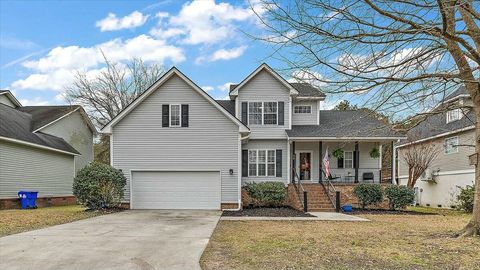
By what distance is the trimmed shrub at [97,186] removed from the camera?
53.3 ft

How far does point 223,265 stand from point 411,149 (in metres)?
25.1

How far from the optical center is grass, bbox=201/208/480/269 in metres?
6.76

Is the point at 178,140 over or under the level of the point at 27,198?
over

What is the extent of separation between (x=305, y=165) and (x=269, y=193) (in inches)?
170

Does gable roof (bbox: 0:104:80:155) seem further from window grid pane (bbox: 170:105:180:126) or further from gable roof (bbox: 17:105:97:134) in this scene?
window grid pane (bbox: 170:105:180:126)

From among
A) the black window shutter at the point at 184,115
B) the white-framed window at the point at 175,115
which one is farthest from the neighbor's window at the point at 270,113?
the white-framed window at the point at 175,115

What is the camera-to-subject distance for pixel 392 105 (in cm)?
817

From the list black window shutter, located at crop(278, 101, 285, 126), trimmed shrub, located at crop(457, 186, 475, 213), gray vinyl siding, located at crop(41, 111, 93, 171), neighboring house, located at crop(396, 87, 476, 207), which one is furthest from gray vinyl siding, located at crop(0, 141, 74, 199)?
trimmed shrub, located at crop(457, 186, 475, 213)

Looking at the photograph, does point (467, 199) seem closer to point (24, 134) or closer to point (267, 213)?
point (267, 213)

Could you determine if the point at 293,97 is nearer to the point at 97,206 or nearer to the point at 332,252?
the point at 97,206

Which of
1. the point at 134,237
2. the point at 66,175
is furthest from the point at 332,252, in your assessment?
the point at 66,175

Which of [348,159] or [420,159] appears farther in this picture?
[420,159]

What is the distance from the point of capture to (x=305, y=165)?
21953mm

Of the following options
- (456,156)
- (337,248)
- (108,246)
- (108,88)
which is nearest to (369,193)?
(456,156)
